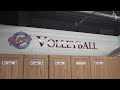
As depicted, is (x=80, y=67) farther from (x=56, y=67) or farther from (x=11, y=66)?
(x=11, y=66)

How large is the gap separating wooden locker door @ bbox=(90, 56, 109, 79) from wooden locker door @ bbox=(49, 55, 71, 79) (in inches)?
15.7

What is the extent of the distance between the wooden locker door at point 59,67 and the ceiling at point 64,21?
24.0 inches

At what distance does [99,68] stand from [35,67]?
0.99m

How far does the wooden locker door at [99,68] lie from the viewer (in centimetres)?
276

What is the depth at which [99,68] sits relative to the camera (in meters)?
2.81

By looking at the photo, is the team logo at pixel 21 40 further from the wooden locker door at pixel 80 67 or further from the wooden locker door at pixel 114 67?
the wooden locker door at pixel 114 67

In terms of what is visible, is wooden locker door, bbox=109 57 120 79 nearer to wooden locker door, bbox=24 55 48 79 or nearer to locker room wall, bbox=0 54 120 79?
locker room wall, bbox=0 54 120 79

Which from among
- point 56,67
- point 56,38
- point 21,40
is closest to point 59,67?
point 56,67

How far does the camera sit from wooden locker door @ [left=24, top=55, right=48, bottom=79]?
7.80 ft

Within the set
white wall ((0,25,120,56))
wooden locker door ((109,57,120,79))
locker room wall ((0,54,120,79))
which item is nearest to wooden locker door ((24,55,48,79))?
locker room wall ((0,54,120,79))

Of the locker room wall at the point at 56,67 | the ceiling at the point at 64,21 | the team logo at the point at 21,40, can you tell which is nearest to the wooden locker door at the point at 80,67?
the locker room wall at the point at 56,67
